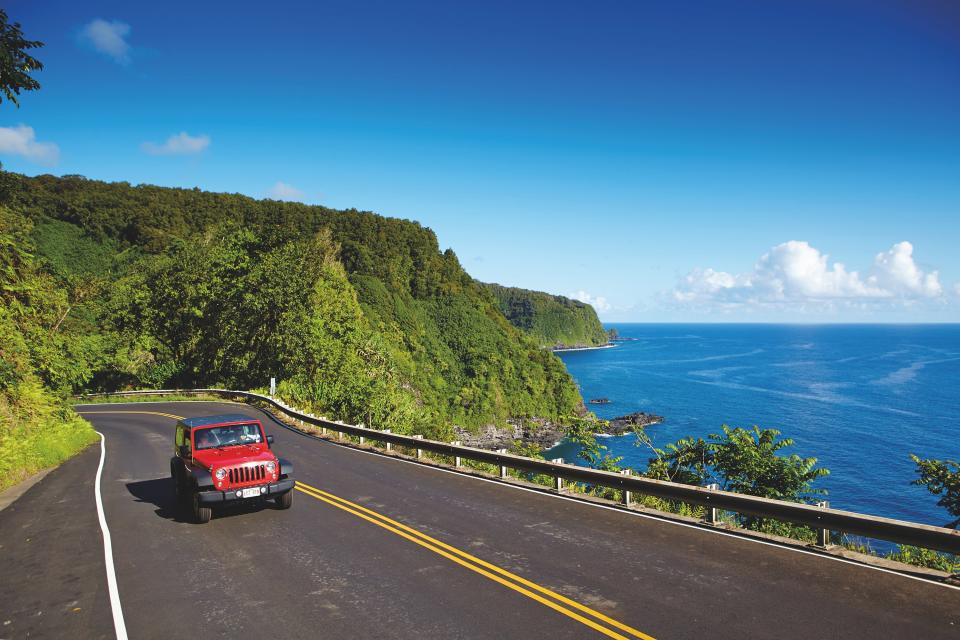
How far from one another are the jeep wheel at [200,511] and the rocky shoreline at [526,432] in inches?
2857

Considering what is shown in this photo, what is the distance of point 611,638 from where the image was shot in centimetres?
549

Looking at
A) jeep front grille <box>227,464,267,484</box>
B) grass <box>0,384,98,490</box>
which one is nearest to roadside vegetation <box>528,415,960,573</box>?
jeep front grille <box>227,464,267,484</box>

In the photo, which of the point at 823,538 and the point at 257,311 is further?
the point at 257,311

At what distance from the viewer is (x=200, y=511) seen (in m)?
10.0

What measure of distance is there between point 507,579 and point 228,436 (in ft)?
23.4

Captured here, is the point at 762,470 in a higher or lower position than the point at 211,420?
lower

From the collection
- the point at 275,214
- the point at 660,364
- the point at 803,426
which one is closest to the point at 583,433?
the point at 803,426

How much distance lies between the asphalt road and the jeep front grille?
2.74 feet

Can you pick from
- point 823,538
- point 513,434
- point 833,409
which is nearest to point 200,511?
point 823,538

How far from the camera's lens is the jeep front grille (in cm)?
1015

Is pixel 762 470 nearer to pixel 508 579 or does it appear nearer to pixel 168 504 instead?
pixel 508 579

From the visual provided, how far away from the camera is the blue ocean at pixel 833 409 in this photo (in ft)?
151

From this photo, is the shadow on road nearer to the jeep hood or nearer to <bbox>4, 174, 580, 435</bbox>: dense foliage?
the jeep hood

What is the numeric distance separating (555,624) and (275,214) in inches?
5669
